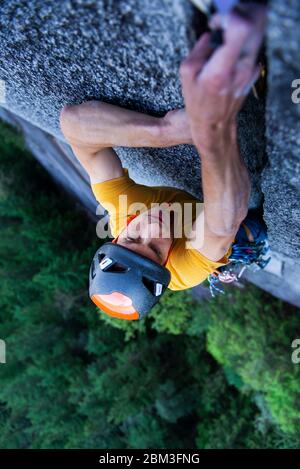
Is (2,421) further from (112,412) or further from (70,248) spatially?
(70,248)

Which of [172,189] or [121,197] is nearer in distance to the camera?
[121,197]

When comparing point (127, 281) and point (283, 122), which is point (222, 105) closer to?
point (283, 122)

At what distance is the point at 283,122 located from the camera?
3.67 feet

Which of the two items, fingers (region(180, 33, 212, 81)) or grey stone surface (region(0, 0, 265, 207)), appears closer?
fingers (region(180, 33, 212, 81))

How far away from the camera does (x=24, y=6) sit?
1294 millimetres

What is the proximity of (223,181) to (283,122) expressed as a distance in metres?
0.23

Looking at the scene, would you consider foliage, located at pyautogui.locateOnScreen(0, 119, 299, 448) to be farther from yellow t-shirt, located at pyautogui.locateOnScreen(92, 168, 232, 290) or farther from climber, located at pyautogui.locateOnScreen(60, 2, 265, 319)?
climber, located at pyautogui.locateOnScreen(60, 2, 265, 319)

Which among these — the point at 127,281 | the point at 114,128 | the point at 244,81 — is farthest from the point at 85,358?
the point at 244,81

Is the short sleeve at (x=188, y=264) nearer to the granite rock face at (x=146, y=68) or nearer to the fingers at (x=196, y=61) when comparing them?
the granite rock face at (x=146, y=68)

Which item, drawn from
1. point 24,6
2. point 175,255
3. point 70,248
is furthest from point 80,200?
point 24,6

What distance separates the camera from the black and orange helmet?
65.3 inches

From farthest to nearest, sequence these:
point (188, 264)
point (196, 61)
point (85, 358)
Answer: point (85, 358), point (188, 264), point (196, 61)

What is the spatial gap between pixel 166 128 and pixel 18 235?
193 inches

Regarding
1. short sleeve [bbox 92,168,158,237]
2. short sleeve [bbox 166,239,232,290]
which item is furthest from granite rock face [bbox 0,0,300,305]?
short sleeve [bbox 166,239,232,290]
